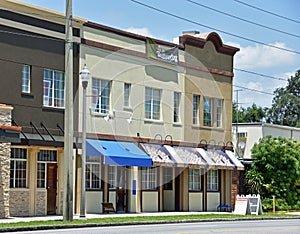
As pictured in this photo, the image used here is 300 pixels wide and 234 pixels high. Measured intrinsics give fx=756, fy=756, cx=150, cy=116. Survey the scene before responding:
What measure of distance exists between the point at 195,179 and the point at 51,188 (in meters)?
11.2

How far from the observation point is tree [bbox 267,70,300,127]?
106 m

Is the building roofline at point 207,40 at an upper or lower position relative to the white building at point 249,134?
upper

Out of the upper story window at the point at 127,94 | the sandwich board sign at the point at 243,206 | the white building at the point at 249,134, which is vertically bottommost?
the sandwich board sign at the point at 243,206

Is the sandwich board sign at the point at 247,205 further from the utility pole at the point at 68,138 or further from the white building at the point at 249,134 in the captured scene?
the white building at the point at 249,134

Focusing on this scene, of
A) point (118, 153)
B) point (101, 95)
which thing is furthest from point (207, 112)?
point (118, 153)

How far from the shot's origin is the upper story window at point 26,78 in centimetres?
3178

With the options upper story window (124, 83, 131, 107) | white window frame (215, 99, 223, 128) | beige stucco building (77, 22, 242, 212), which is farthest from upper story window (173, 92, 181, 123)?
white window frame (215, 99, 223, 128)

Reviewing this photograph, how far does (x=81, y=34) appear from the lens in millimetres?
A: 34375

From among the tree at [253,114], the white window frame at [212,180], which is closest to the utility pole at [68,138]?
the white window frame at [212,180]

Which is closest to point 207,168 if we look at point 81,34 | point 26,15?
point 81,34

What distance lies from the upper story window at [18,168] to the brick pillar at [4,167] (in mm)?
1702

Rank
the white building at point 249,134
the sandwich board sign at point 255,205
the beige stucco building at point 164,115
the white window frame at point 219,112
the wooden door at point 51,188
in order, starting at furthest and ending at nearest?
1. the white building at point 249,134
2. the white window frame at point 219,112
3. the sandwich board sign at point 255,205
4. the beige stucco building at point 164,115
5. the wooden door at point 51,188

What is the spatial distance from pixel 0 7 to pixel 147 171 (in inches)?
495

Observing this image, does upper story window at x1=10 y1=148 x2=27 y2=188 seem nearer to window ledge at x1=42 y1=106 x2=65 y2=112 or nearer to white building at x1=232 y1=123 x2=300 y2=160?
window ledge at x1=42 y1=106 x2=65 y2=112
